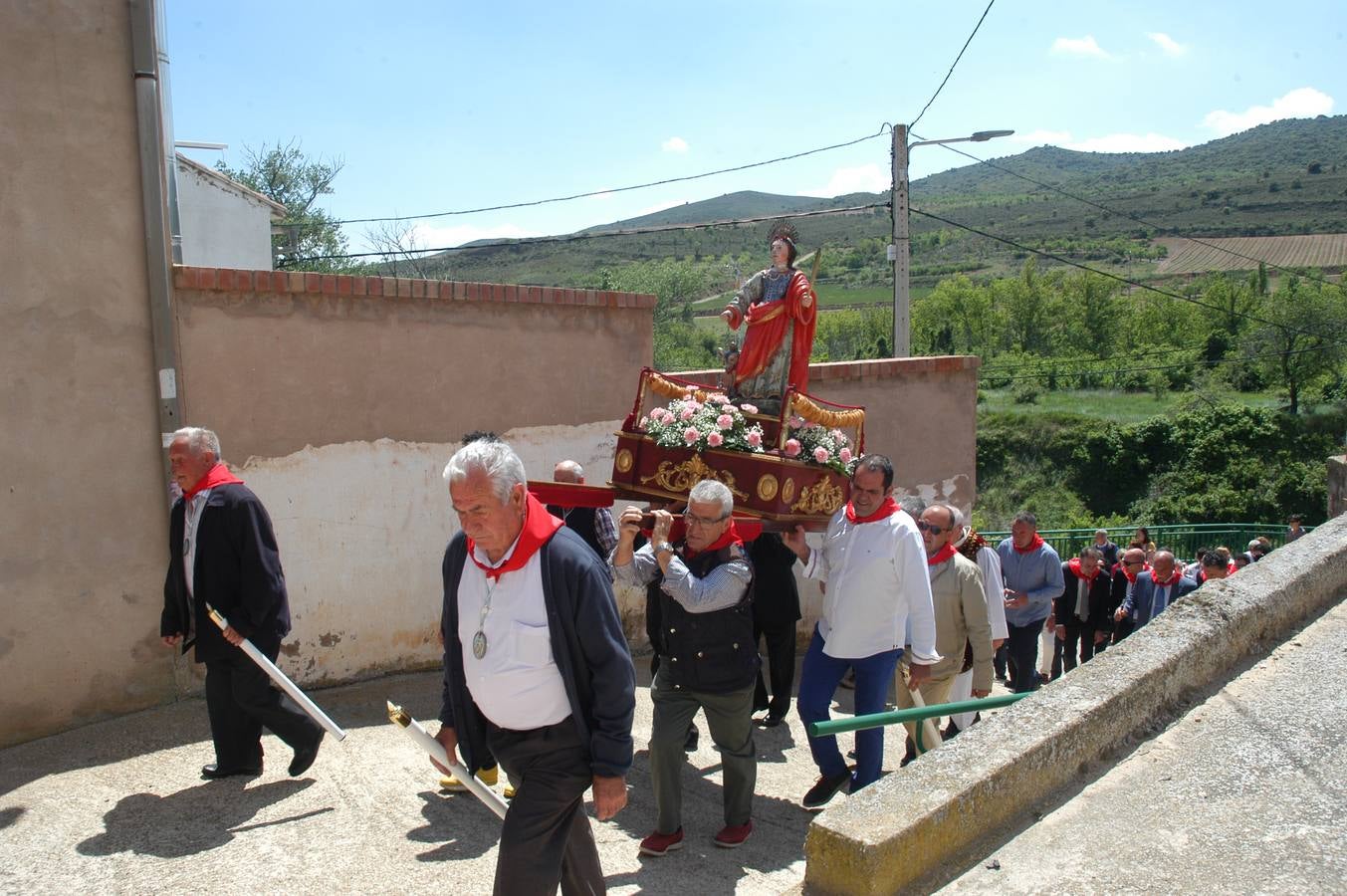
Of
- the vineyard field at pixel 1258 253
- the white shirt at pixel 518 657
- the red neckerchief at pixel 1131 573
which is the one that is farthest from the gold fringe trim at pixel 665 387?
the vineyard field at pixel 1258 253

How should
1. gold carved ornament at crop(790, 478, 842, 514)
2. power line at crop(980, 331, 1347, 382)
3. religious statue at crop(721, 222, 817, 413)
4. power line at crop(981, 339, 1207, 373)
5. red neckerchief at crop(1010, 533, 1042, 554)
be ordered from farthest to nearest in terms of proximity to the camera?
power line at crop(981, 339, 1207, 373) < power line at crop(980, 331, 1347, 382) < red neckerchief at crop(1010, 533, 1042, 554) < religious statue at crop(721, 222, 817, 413) < gold carved ornament at crop(790, 478, 842, 514)

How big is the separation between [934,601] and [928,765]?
2.43 meters

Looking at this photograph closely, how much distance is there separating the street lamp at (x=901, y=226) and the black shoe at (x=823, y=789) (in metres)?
9.66

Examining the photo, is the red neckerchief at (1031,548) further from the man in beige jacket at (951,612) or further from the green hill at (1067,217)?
the green hill at (1067,217)

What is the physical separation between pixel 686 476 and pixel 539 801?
119 inches

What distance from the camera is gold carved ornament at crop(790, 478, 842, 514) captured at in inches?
234

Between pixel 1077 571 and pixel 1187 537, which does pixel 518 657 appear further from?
pixel 1187 537

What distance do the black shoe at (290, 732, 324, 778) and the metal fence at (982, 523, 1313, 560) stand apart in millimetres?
16370

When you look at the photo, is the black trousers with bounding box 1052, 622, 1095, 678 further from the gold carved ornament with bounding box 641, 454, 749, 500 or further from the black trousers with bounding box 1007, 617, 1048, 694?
the gold carved ornament with bounding box 641, 454, 749, 500

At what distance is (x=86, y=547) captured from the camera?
5.79 meters

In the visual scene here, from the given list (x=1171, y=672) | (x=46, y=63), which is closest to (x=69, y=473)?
(x=46, y=63)

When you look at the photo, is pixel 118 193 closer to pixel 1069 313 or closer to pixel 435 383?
pixel 435 383

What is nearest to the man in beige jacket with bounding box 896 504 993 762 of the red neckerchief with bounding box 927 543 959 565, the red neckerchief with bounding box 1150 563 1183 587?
the red neckerchief with bounding box 927 543 959 565

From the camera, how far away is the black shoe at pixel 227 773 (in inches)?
203
